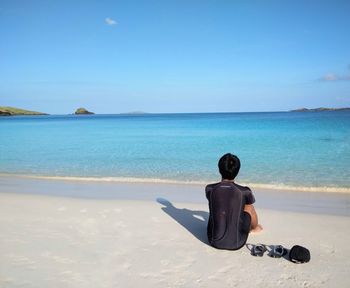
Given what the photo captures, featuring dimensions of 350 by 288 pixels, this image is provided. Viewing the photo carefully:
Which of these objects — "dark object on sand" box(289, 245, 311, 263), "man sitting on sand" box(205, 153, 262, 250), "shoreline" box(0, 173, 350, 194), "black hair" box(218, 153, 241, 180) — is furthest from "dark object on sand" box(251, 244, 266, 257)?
"shoreline" box(0, 173, 350, 194)

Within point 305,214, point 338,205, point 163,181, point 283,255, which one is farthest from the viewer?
point 163,181

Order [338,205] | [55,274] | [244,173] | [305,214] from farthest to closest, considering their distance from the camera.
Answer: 1. [244,173]
2. [338,205]
3. [305,214]
4. [55,274]

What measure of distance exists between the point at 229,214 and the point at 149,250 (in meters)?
1.26

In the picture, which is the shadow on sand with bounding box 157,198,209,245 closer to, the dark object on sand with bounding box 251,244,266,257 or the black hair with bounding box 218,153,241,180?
the dark object on sand with bounding box 251,244,266,257

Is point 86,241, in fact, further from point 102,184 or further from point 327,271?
point 102,184

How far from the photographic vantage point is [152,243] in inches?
209

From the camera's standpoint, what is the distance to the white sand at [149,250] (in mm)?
4125

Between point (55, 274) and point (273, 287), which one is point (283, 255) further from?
point (55, 274)

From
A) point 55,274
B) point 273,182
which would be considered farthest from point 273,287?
point 273,182

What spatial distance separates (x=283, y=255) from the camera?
15.7 ft

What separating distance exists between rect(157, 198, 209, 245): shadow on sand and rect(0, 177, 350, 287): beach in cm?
2

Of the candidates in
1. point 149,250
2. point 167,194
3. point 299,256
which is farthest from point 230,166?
point 167,194

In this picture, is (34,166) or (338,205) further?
(34,166)

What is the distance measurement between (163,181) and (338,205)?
533 cm
